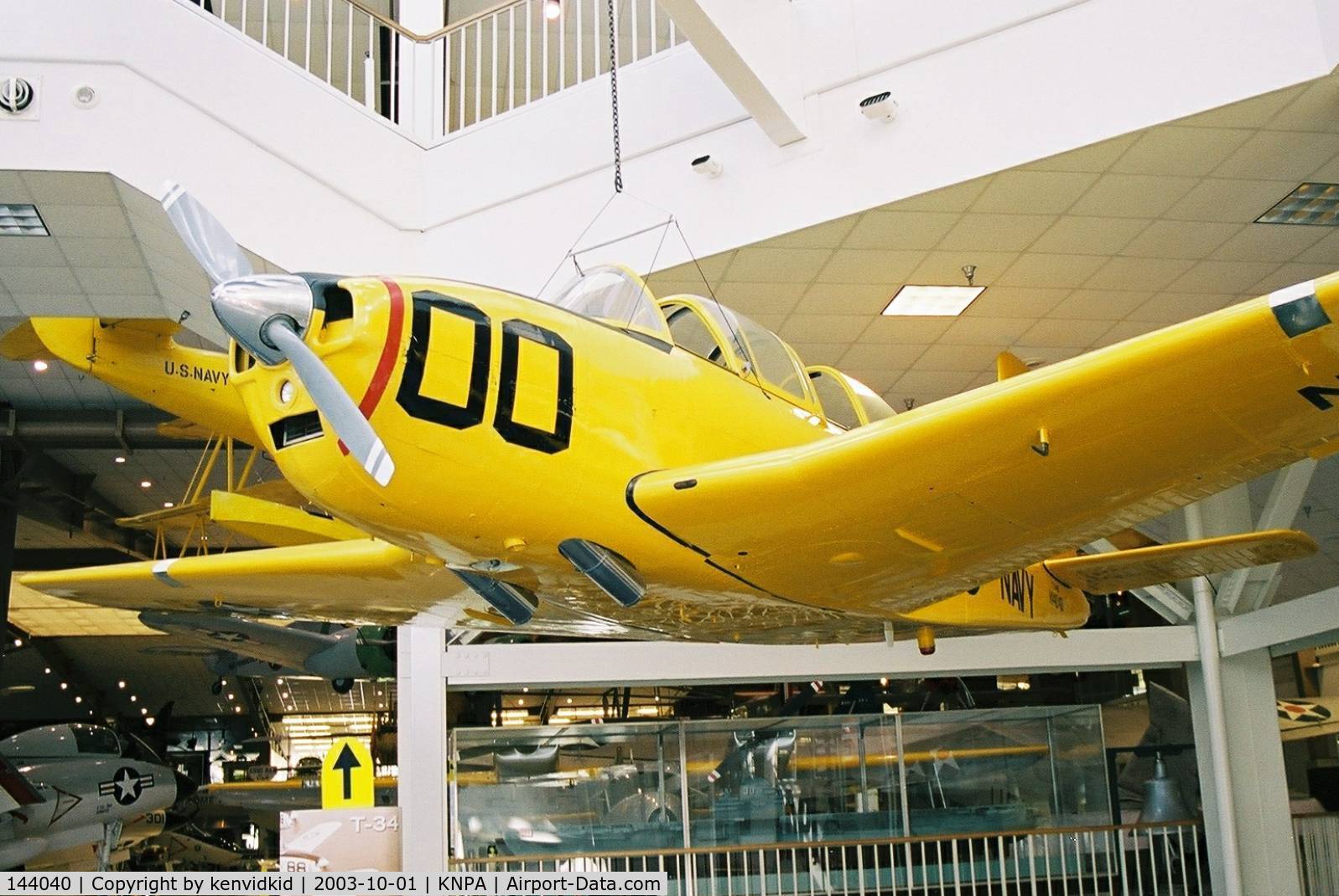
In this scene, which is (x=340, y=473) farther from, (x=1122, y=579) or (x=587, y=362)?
(x=1122, y=579)

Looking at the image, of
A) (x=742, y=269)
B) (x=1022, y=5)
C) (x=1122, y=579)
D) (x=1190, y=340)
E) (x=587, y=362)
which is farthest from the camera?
(x=742, y=269)

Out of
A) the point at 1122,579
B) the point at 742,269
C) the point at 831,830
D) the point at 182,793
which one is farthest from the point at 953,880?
the point at 182,793

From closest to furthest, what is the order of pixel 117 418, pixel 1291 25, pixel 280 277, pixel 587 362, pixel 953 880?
pixel 280 277, pixel 587 362, pixel 1291 25, pixel 953 880, pixel 117 418

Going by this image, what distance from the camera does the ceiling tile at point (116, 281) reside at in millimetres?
8820

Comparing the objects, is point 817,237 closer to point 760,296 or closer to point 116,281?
point 760,296

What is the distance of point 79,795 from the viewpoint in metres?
16.5

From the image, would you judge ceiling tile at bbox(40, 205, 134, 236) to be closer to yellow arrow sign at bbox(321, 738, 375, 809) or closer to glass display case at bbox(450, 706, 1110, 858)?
yellow arrow sign at bbox(321, 738, 375, 809)

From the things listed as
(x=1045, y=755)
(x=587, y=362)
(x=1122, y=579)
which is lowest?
(x=1045, y=755)

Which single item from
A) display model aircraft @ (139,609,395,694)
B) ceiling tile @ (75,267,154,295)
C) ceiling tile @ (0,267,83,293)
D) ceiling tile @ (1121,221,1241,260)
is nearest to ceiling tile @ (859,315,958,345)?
ceiling tile @ (1121,221,1241,260)

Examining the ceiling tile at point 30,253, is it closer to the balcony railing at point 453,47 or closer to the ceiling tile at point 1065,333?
the balcony railing at point 453,47

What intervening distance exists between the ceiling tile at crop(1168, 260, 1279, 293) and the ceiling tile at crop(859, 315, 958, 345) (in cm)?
166

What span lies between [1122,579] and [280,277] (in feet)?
18.5

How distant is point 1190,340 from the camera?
11.5 ft

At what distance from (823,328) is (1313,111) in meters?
3.67
